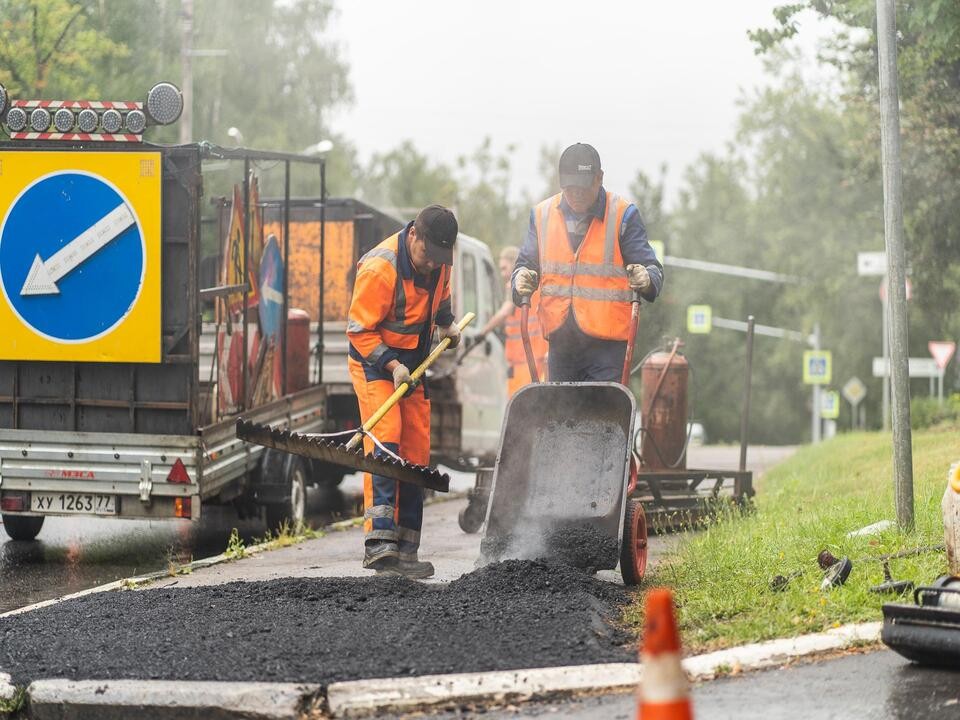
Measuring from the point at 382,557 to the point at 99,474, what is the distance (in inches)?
108

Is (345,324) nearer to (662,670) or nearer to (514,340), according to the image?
(514,340)

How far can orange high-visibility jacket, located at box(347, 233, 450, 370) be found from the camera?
7715 millimetres

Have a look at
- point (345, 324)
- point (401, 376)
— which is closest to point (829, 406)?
point (345, 324)

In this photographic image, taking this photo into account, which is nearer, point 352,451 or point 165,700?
point 165,700

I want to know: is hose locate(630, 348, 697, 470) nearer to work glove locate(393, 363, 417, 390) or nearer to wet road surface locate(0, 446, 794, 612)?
wet road surface locate(0, 446, 794, 612)

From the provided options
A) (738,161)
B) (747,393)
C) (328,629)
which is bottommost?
(328,629)

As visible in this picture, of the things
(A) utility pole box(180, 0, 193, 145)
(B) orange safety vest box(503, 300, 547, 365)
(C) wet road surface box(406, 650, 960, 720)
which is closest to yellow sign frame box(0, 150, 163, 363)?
(B) orange safety vest box(503, 300, 547, 365)

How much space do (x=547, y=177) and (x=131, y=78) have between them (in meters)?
54.1

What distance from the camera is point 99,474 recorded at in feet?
31.2

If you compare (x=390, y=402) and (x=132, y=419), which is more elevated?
(x=390, y=402)

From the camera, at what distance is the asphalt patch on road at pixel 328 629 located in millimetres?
5262

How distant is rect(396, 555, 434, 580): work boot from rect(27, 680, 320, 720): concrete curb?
2.58 metres

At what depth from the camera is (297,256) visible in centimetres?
1465

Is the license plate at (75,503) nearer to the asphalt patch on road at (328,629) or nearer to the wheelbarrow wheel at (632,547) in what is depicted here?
the asphalt patch on road at (328,629)
